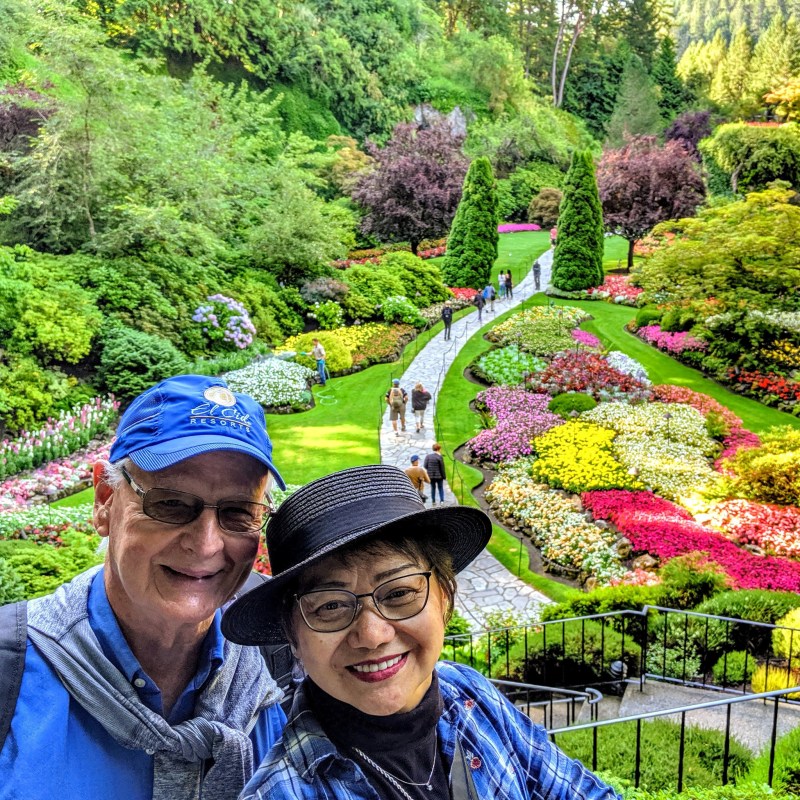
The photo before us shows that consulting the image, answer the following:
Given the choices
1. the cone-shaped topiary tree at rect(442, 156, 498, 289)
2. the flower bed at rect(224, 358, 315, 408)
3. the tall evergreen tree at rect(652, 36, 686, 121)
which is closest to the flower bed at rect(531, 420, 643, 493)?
the flower bed at rect(224, 358, 315, 408)

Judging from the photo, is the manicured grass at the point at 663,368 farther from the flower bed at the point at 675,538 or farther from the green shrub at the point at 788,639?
the green shrub at the point at 788,639

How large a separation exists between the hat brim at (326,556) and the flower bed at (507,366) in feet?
54.7

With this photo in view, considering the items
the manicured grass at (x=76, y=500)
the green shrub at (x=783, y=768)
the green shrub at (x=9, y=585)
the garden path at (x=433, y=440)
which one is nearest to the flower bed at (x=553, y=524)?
the garden path at (x=433, y=440)

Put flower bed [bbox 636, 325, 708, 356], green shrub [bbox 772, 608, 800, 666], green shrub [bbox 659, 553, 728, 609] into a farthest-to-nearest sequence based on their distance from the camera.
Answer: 1. flower bed [bbox 636, 325, 708, 356]
2. green shrub [bbox 659, 553, 728, 609]
3. green shrub [bbox 772, 608, 800, 666]

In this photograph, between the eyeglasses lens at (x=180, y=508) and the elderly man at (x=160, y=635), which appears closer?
the elderly man at (x=160, y=635)

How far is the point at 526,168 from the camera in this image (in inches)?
1746

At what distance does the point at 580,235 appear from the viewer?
92.2 ft

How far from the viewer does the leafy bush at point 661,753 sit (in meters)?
4.59

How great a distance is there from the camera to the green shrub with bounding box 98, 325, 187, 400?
15.9 metres

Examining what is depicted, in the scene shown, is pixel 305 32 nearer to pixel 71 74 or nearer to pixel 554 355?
pixel 71 74

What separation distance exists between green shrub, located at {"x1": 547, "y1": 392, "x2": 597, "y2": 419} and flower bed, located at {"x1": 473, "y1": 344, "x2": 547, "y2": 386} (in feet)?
5.94

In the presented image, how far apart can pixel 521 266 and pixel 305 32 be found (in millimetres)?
18572

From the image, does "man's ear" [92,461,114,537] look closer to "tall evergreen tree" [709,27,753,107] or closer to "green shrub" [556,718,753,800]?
"green shrub" [556,718,753,800]

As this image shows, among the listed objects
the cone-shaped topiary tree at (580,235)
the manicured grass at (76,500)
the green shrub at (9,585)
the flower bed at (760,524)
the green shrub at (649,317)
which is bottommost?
the flower bed at (760,524)
